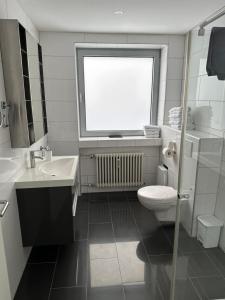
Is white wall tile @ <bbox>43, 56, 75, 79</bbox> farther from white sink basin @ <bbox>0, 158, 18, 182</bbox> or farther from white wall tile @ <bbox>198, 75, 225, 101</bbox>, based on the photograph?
white wall tile @ <bbox>198, 75, 225, 101</bbox>

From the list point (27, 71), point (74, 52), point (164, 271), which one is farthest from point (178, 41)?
point (164, 271)

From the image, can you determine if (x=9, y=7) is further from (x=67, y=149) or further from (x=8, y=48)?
(x=67, y=149)

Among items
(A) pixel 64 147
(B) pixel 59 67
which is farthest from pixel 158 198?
(B) pixel 59 67

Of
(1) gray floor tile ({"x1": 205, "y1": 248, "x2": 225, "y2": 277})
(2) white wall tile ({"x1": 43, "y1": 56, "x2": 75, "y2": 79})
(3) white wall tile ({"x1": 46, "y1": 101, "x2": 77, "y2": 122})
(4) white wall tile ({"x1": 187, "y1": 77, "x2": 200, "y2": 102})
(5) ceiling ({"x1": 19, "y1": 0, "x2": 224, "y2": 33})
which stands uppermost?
(5) ceiling ({"x1": 19, "y1": 0, "x2": 224, "y2": 33})

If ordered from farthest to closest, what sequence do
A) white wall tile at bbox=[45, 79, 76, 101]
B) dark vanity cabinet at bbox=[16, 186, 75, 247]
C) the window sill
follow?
the window sill < white wall tile at bbox=[45, 79, 76, 101] < dark vanity cabinet at bbox=[16, 186, 75, 247]

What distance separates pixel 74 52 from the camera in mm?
2697

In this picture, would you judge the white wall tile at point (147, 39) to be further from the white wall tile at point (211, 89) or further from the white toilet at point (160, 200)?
the white toilet at point (160, 200)

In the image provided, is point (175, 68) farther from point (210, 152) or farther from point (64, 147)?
point (64, 147)

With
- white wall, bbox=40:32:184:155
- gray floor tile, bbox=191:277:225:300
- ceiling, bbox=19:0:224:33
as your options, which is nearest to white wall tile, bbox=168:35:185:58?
white wall, bbox=40:32:184:155

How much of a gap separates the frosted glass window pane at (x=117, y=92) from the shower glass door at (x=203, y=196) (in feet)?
4.55

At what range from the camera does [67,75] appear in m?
2.76

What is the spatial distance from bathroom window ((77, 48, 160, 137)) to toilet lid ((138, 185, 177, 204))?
1.17 metres

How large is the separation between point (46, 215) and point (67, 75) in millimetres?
1812

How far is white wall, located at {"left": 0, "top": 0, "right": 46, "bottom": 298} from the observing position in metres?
1.47
